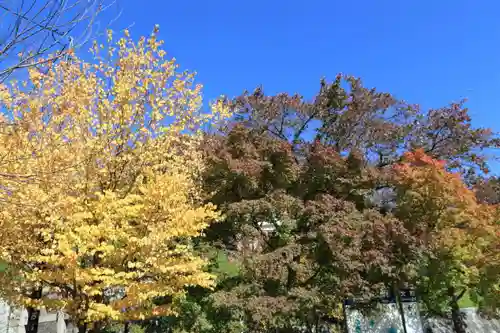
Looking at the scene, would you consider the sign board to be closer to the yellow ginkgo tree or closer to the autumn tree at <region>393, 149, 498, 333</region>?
the autumn tree at <region>393, 149, 498, 333</region>

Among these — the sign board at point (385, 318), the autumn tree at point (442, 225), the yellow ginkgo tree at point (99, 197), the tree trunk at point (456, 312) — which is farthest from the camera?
the tree trunk at point (456, 312)

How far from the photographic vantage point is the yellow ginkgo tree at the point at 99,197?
7336 mm

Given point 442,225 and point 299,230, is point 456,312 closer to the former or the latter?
point 442,225

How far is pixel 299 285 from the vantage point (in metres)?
12.4

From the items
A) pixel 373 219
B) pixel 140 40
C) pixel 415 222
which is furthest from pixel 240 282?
pixel 140 40

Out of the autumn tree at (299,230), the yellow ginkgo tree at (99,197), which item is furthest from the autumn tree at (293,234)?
the yellow ginkgo tree at (99,197)

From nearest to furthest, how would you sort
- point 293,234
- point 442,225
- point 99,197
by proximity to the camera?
1. point 99,197
2. point 293,234
3. point 442,225

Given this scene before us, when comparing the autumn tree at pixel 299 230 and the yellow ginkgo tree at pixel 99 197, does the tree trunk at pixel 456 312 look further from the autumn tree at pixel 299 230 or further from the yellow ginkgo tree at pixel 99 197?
the yellow ginkgo tree at pixel 99 197

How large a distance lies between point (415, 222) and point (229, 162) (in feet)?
22.1

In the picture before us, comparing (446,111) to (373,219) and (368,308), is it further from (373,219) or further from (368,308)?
(368,308)

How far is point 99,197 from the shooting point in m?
7.78

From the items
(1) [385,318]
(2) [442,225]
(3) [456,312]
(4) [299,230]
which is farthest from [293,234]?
(3) [456,312]

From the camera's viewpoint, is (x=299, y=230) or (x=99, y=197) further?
(x=299, y=230)

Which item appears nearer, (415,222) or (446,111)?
(415,222)
